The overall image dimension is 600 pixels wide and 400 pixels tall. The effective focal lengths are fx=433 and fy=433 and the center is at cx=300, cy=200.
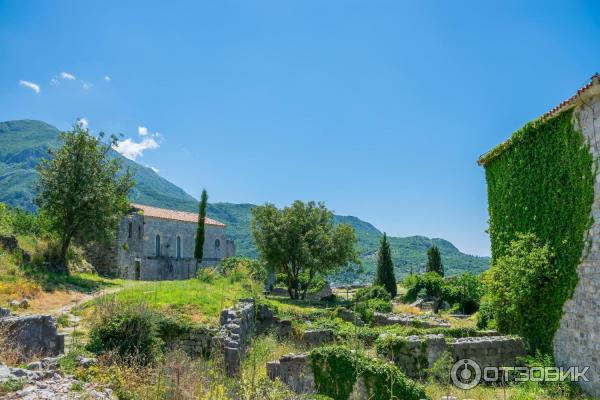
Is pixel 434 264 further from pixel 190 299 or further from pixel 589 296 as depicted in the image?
pixel 589 296

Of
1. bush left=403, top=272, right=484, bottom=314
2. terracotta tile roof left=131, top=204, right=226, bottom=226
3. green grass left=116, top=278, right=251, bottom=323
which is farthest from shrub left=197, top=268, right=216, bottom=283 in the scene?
terracotta tile roof left=131, top=204, right=226, bottom=226

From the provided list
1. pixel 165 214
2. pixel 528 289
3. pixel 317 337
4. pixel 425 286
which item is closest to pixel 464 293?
pixel 425 286

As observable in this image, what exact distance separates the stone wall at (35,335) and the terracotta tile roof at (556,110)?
1417 centimetres

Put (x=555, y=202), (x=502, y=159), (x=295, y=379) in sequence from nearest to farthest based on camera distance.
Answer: (x=295, y=379)
(x=555, y=202)
(x=502, y=159)

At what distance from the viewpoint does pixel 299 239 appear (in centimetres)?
3325

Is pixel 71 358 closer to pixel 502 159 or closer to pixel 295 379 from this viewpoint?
pixel 295 379

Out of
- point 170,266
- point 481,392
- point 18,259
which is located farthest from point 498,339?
point 170,266

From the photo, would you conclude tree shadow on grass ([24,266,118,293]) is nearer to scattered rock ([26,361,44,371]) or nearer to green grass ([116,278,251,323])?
green grass ([116,278,251,323])

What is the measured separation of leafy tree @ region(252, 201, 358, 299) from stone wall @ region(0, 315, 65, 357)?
75.5ft

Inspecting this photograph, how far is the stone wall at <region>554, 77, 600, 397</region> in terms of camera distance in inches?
435

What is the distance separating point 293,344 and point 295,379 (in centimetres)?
577

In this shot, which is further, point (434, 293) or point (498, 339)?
point (434, 293)

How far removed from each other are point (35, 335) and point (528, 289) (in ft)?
45.8

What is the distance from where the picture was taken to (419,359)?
12.1 metres
